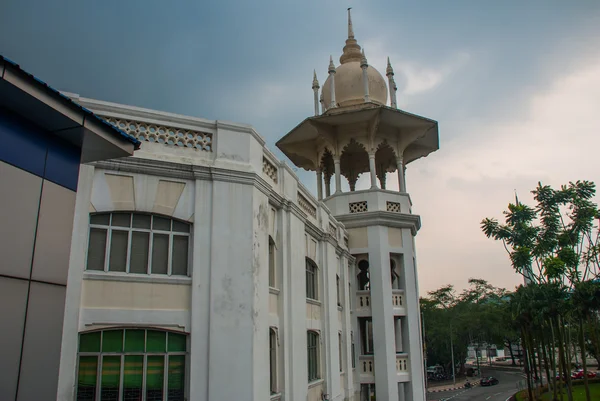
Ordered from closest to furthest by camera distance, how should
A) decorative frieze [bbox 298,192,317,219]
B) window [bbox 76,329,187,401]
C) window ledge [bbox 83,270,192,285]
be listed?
1. window [bbox 76,329,187,401]
2. window ledge [bbox 83,270,192,285]
3. decorative frieze [bbox 298,192,317,219]

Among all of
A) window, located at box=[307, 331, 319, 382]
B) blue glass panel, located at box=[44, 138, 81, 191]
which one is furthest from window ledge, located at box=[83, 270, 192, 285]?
window, located at box=[307, 331, 319, 382]

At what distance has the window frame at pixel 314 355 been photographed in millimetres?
16059

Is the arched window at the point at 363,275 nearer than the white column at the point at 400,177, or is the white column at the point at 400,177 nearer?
the white column at the point at 400,177

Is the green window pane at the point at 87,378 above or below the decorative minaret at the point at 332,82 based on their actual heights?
below

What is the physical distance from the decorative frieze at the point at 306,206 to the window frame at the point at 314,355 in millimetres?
→ 3824

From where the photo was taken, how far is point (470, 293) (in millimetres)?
85938

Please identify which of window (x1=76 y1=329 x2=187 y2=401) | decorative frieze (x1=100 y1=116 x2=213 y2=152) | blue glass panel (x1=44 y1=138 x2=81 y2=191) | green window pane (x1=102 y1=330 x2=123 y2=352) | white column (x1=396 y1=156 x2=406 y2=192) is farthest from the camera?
white column (x1=396 y1=156 x2=406 y2=192)

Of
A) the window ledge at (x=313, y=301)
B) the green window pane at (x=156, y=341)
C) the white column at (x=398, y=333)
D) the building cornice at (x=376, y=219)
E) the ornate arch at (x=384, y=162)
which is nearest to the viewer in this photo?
the green window pane at (x=156, y=341)

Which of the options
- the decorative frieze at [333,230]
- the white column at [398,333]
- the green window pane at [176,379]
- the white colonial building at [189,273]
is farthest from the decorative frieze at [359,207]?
the green window pane at [176,379]

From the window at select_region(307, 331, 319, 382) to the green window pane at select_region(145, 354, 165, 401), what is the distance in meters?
6.48

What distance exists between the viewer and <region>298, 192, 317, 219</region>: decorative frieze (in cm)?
1666

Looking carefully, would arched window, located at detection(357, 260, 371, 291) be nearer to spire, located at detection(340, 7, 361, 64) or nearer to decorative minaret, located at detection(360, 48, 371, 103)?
decorative minaret, located at detection(360, 48, 371, 103)

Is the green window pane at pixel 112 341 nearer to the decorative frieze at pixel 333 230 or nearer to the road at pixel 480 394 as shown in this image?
the decorative frieze at pixel 333 230

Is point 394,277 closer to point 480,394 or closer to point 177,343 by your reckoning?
point 177,343
